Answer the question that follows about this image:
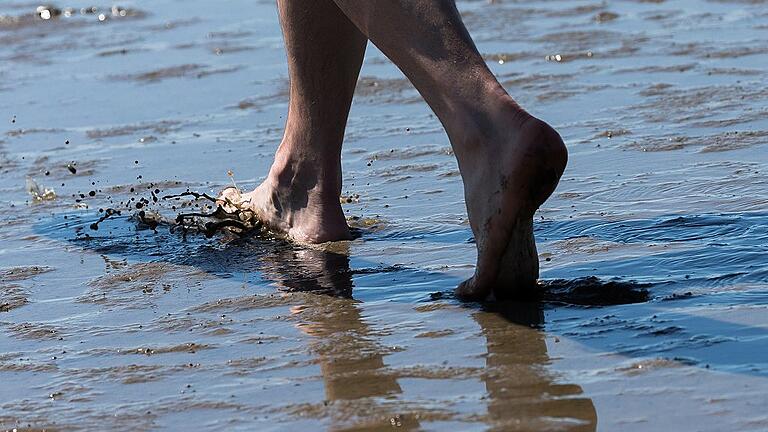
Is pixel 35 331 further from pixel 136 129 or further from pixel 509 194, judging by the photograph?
pixel 136 129

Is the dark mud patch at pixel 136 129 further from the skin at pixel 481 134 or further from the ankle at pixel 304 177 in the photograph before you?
the skin at pixel 481 134

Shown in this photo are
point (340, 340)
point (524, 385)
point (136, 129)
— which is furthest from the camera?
point (136, 129)

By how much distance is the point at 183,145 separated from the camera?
178 inches

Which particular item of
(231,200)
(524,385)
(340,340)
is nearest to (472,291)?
(340,340)

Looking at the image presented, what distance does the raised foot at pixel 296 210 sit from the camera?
332cm

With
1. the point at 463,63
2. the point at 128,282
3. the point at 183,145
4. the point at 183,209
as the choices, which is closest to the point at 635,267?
the point at 463,63

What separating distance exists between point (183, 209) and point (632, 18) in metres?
3.28

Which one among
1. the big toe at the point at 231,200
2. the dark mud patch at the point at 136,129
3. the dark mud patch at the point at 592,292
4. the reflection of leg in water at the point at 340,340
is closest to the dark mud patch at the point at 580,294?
the dark mud patch at the point at 592,292

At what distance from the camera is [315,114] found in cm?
333

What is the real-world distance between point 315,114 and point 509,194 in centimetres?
89

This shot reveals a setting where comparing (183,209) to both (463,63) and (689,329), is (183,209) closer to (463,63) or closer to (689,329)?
(463,63)

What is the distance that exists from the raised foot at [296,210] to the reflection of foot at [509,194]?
2.28 ft

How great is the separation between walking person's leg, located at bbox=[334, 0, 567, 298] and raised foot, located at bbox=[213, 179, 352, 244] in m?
0.71

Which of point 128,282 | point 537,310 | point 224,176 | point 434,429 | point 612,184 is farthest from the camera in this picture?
point 224,176
